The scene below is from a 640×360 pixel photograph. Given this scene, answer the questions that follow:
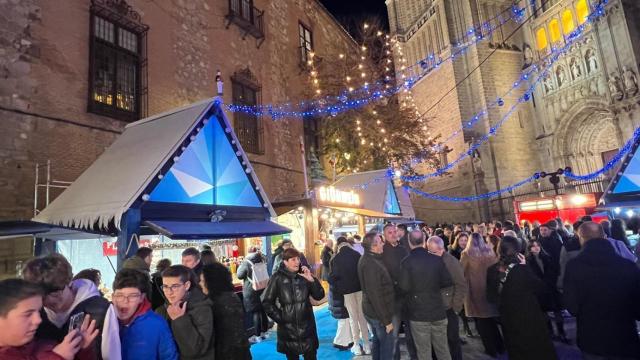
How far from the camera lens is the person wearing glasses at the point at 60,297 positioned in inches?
98.0

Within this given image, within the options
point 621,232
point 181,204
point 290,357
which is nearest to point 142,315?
point 290,357

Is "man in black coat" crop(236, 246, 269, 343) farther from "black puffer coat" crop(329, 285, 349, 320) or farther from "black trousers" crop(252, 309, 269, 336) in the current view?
"black puffer coat" crop(329, 285, 349, 320)

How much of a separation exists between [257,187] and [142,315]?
4.03 m

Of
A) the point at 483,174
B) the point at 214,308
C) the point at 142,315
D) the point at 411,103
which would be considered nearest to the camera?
the point at 142,315

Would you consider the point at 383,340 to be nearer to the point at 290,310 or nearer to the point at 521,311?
the point at 290,310

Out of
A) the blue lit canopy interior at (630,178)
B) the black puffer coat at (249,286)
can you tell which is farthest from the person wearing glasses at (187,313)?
the blue lit canopy interior at (630,178)

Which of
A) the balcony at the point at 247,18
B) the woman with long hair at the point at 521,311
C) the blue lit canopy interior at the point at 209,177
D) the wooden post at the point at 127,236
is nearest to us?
the woman with long hair at the point at 521,311

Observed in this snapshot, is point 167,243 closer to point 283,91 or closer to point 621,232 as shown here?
point 621,232

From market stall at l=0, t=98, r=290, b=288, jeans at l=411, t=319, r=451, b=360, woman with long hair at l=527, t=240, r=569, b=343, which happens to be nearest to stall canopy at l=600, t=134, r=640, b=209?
woman with long hair at l=527, t=240, r=569, b=343

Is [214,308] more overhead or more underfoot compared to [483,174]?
more underfoot

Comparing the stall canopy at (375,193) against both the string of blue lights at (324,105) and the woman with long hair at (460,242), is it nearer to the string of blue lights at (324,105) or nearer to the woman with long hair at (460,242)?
the string of blue lights at (324,105)

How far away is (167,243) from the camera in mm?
7113

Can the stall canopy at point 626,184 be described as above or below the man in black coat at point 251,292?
above

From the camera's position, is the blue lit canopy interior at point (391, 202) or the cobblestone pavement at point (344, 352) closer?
the cobblestone pavement at point (344, 352)
